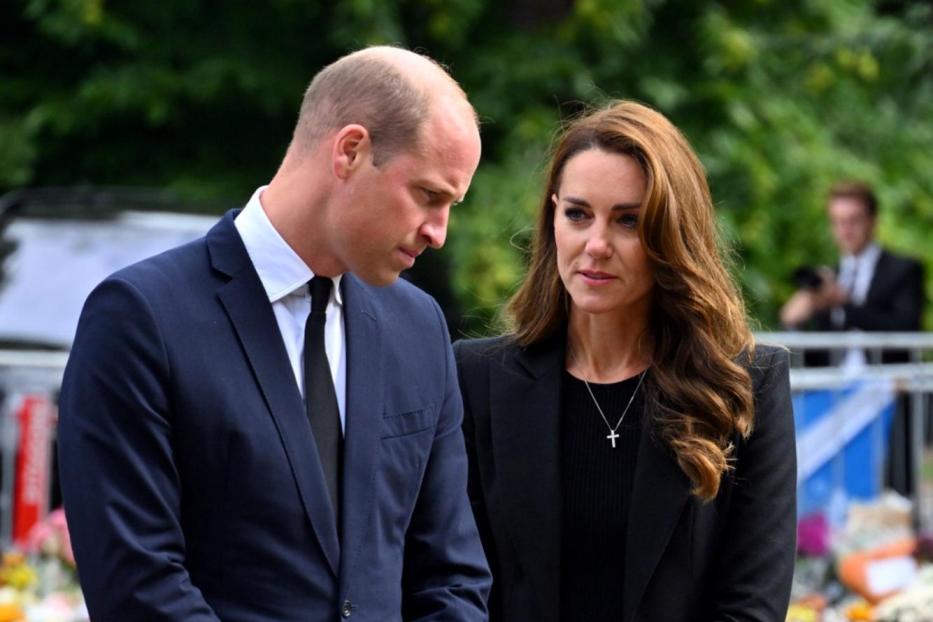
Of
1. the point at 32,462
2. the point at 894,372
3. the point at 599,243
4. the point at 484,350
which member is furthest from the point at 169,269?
the point at 894,372

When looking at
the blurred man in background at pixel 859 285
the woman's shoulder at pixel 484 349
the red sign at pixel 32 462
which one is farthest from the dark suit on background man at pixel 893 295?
the woman's shoulder at pixel 484 349

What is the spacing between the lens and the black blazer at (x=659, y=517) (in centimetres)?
368

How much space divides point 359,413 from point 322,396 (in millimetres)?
75

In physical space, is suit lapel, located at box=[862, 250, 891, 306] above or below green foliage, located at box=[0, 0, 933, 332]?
below

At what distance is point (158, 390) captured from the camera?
2869mm

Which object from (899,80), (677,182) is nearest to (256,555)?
(677,182)

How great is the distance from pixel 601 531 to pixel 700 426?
0.30 metres

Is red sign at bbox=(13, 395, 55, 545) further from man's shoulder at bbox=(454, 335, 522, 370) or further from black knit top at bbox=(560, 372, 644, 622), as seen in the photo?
black knit top at bbox=(560, 372, 644, 622)

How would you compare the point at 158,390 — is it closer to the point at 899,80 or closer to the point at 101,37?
the point at 101,37

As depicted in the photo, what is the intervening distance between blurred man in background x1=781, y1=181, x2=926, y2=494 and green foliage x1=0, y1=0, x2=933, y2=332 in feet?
3.71

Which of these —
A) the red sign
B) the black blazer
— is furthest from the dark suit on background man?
the black blazer

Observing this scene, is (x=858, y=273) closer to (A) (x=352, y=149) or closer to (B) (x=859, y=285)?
(B) (x=859, y=285)

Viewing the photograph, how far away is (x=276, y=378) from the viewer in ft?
9.80

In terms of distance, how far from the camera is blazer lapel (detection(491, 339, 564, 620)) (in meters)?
3.74
